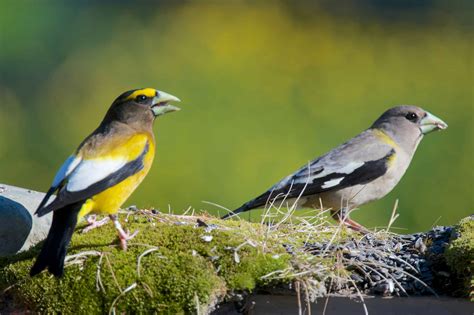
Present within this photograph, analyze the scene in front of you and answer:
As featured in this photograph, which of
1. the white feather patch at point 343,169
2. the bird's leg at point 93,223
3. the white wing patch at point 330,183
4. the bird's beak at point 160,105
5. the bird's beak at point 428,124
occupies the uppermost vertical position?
the bird's beak at point 160,105

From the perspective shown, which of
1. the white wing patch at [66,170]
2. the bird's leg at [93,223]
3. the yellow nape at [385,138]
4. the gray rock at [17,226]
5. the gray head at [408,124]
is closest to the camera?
the white wing patch at [66,170]

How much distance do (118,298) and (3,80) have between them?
410cm

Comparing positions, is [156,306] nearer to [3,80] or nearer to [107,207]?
[107,207]

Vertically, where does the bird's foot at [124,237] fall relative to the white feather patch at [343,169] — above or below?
above

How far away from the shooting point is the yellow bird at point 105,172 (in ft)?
11.9

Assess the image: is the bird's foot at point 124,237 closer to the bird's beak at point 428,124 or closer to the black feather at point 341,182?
the black feather at point 341,182

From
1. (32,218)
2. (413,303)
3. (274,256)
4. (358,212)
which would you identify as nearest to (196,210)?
(32,218)

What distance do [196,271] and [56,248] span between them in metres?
0.56

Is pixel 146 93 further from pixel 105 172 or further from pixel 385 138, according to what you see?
pixel 385 138

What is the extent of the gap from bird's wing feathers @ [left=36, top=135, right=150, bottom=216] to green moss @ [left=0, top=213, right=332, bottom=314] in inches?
10.6

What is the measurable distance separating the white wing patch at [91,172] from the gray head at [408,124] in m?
2.85

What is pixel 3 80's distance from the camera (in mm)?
7301

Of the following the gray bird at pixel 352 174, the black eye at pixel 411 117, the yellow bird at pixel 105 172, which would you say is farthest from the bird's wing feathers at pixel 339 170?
the yellow bird at pixel 105 172

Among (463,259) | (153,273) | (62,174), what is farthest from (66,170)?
(463,259)
